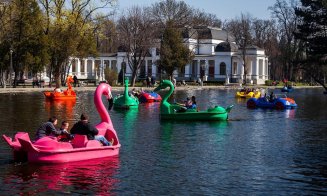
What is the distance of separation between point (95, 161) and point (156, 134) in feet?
25.4

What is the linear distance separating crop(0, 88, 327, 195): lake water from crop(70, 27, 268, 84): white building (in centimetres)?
8310

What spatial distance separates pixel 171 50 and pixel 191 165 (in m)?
75.3

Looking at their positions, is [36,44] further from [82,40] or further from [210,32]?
[210,32]

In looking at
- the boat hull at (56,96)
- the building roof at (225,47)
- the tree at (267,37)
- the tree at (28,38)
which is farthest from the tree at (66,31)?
the tree at (267,37)

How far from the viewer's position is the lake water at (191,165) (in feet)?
49.2

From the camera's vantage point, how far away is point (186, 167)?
58.3 ft

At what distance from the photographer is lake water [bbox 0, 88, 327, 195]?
14984 millimetres

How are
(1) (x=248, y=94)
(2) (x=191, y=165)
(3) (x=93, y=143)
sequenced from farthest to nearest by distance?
(1) (x=248, y=94)
(3) (x=93, y=143)
(2) (x=191, y=165)

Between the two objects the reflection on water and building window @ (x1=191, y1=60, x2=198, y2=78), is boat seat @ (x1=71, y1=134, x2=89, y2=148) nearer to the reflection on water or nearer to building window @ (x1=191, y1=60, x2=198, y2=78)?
the reflection on water

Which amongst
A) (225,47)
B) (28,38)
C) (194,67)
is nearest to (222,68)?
(225,47)

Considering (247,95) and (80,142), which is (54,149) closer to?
(80,142)

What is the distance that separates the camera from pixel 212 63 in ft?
389

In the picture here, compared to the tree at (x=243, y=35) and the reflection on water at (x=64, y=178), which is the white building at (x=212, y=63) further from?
the reflection on water at (x=64, y=178)

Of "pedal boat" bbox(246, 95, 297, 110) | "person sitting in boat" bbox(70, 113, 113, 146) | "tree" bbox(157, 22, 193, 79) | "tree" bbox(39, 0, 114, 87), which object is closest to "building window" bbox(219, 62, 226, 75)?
"tree" bbox(157, 22, 193, 79)
